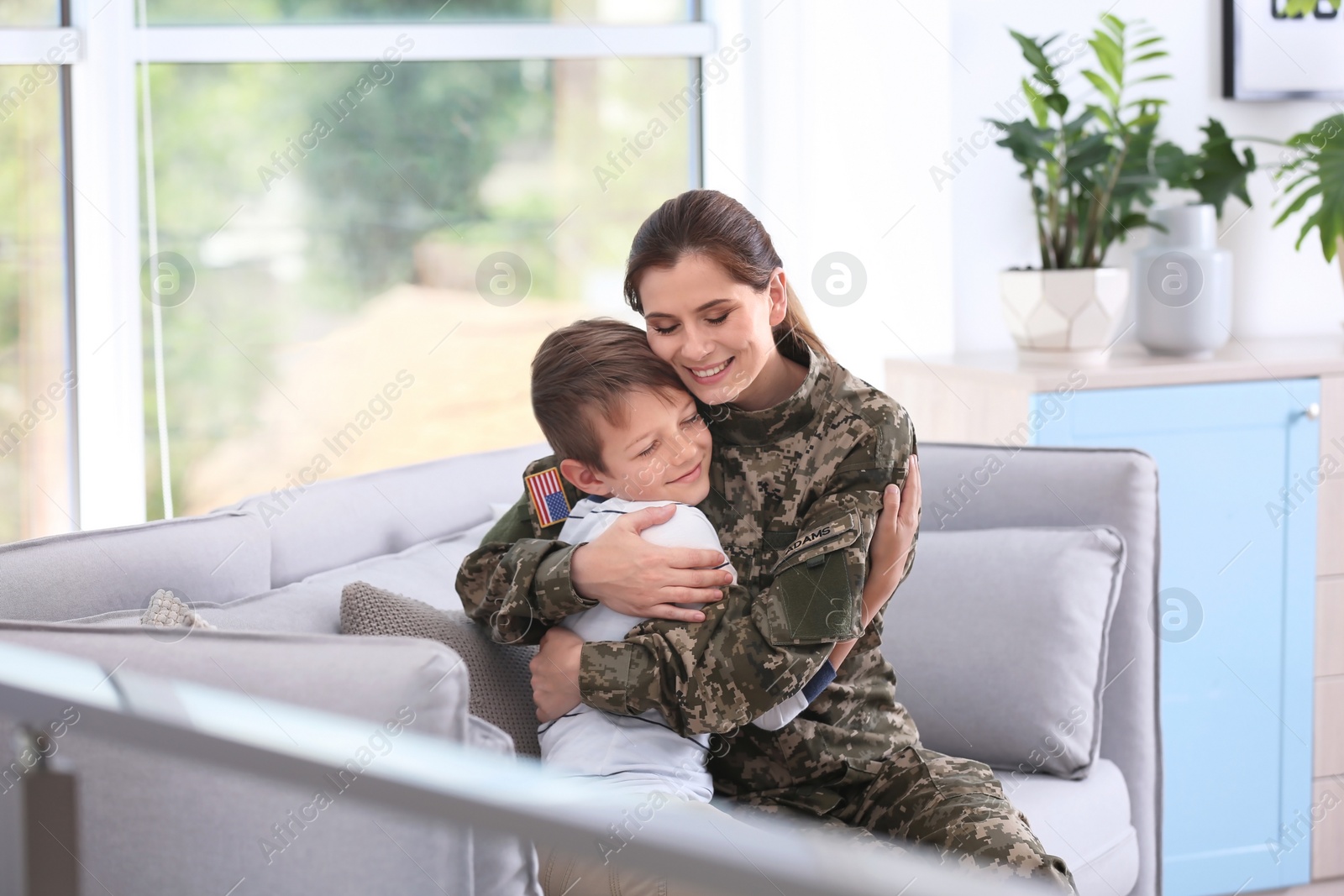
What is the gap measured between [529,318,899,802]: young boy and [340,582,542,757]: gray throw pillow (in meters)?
0.04

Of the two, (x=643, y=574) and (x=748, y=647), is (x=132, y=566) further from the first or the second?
(x=748, y=647)

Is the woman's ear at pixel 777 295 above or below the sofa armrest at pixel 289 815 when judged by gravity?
above

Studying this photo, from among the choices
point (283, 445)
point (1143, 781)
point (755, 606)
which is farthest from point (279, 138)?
point (1143, 781)

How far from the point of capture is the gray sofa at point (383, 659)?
91 centimetres

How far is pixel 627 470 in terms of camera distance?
1.31 metres

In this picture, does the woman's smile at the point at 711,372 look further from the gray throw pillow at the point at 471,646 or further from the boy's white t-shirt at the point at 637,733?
the gray throw pillow at the point at 471,646

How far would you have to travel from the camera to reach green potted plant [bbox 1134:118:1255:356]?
2398mm

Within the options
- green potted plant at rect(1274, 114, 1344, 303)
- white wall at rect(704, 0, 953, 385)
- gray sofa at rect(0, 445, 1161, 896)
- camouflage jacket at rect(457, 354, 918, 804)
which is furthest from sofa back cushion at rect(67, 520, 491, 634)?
green potted plant at rect(1274, 114, 1344, 303)

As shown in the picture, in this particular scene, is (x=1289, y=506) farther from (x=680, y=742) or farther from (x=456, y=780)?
(x=456, y=780)

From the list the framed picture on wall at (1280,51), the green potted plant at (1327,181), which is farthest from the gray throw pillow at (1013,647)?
the framed picture on wall at (1280,51)

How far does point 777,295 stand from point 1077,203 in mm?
1352

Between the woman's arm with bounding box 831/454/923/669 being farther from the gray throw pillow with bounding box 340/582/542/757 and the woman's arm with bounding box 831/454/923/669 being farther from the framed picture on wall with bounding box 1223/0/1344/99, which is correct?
the framed picture on wall with bounding box 1223/0/1344/99

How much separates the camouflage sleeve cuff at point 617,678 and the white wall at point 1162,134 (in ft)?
5.84

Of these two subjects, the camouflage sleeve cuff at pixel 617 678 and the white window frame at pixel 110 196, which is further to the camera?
the white window frame at pixel 110 196
